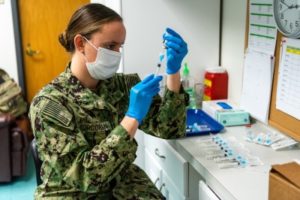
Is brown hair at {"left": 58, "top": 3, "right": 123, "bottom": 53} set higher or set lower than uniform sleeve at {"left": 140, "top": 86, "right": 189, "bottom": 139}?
higher

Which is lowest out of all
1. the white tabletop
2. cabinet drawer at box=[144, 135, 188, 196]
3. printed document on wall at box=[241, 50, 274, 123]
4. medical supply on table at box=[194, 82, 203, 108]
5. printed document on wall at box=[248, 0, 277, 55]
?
cabinet drawer at box=[144, 135, 188, 196]

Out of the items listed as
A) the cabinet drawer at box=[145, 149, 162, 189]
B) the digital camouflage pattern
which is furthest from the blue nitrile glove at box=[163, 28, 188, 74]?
the digital camouflage pattern

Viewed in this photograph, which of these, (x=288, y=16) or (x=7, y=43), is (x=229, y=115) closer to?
(x=288, y=16)

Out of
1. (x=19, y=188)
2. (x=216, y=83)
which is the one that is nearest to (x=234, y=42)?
(x=216, y=83)

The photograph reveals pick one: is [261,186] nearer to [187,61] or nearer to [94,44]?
[94,44]

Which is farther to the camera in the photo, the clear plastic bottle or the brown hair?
the clear plastic bottle

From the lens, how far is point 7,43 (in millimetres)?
3479

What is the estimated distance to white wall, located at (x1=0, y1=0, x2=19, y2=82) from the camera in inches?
134

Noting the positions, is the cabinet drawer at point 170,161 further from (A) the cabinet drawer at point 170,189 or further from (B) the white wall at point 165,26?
(B) the white wall at point 165,26

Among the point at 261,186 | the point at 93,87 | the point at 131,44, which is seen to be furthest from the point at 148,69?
the point at 261,186

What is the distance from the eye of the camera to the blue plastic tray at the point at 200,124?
1701 mm

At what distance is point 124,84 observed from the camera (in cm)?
157

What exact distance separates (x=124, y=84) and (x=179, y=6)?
687 mm

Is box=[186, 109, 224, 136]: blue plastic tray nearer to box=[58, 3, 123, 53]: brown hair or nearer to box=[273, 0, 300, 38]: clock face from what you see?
box=[273, 0, 300, 38]: clock face
